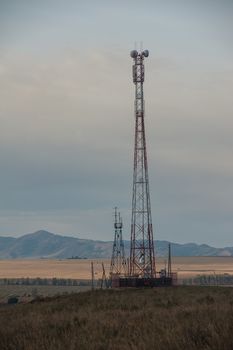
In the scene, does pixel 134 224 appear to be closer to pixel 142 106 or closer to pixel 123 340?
pixel 142 106

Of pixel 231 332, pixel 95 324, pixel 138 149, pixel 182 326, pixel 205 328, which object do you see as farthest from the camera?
pixel 138 149

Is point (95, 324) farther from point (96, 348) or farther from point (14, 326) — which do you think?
point (96, 348)

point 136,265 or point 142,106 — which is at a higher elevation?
point 142,106

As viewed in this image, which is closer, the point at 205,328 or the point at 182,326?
the point at 205,328

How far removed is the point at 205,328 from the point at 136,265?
138 feet

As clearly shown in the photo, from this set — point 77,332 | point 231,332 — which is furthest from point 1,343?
point 231,332

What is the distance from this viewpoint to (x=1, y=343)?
44.2ft

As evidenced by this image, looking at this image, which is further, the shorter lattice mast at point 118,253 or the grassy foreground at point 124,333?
the shorter lattice mast at point 118,253

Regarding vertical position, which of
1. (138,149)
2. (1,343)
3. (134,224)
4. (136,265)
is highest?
(138,149)

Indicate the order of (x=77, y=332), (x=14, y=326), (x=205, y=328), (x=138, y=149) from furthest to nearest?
(x=138, y=149) < (x=14, y=326) < (x=77, y=332) < (x=205, y=328)

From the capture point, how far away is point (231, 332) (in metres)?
10.7

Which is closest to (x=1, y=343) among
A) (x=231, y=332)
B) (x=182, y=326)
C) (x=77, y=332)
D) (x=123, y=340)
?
(x=77, y=332)

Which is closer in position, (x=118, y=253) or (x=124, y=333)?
(x=124, y=333)

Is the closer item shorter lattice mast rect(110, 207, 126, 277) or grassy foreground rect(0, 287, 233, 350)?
grassy foreground rect(0, 287, 233, 350)
